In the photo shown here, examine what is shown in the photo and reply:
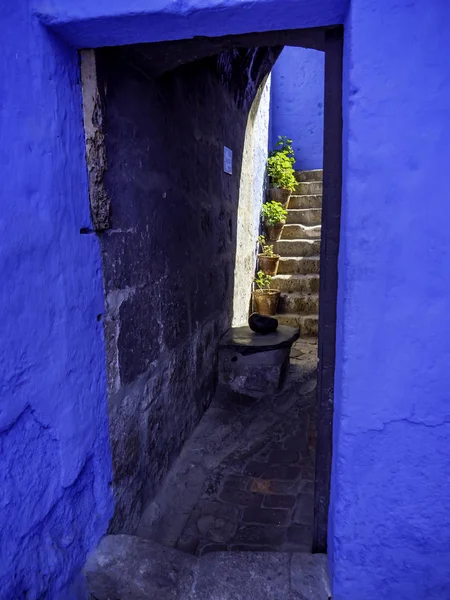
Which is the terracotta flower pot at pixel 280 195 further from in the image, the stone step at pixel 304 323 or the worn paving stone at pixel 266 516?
the worn paving stone at pixel 266 516

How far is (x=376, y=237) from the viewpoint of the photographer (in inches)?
54.7

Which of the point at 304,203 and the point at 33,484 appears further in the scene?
the point at 304,203

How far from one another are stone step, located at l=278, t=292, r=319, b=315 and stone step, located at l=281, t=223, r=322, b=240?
1.16 m

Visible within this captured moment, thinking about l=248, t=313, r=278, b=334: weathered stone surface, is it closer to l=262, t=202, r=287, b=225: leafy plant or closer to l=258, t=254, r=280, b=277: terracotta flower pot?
l=258, t=254, r=280, b=277: terracotta flower pot

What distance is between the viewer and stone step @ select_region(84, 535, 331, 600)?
5.62 feet

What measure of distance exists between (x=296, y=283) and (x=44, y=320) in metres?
4.73

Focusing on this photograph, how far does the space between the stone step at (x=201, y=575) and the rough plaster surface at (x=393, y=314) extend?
6.2 inches

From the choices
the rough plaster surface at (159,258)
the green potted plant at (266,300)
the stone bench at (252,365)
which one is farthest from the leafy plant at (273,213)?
the stone bench at (252,365)

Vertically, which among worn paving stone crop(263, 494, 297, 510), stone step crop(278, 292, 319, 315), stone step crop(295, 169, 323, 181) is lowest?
worn paving stone crop(263, 494, 297, 510)

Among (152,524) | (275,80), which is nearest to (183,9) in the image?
(152,524)

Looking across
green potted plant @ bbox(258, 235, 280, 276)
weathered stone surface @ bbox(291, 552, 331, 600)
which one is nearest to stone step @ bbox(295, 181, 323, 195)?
green potted plant @ bbox(258, 235, 280, 276)

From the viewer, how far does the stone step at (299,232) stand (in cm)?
658

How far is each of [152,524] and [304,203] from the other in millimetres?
5539

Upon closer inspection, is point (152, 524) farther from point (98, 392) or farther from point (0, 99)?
point (0, 99)
